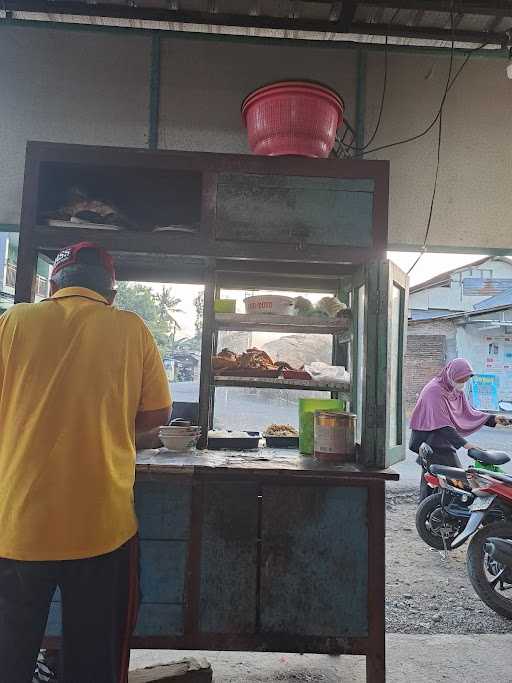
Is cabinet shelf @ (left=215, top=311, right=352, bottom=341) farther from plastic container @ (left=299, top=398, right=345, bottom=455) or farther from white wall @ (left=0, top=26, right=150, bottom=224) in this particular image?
white wall @ (left=0, top=26, right=150, bottom=224)

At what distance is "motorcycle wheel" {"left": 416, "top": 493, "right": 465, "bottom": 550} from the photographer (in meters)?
3.99

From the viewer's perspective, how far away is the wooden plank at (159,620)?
213 centimetres

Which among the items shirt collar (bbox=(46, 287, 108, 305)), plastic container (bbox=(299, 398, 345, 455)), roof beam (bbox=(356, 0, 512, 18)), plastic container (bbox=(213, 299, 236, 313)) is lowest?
plastic container (bbox=(299, 398, 345, 455))

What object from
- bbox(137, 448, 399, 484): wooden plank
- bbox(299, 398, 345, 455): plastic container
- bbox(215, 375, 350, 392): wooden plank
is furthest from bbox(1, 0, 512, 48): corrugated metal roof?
bbox(137, 448, 399, 484): wooden plank

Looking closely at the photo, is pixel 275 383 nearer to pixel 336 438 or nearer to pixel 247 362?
pixel 247 362

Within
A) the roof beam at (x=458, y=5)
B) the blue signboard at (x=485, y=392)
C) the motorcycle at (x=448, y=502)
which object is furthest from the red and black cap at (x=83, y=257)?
the blue signboard at (x=485, y=392)

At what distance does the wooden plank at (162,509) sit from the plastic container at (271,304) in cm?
100

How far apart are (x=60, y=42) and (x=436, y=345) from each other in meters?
13.6

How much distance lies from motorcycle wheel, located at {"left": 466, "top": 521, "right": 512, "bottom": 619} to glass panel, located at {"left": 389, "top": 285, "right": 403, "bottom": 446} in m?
1.30

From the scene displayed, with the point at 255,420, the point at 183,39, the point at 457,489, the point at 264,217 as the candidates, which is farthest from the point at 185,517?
the point at 183,39

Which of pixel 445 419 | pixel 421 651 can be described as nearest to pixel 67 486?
pixel 421 651

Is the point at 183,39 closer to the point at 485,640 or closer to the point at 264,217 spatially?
the point at 264,217

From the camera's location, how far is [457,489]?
379 cm

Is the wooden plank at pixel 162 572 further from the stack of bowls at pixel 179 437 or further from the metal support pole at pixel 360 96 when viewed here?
the metal support pole at pixel 360 96
